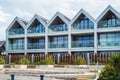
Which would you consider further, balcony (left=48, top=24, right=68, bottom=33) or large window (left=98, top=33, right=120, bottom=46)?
balcony (left=48, top=24, right=68, bottom=33)

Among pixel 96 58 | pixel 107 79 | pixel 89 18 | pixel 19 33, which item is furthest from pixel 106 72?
pixel 19 33

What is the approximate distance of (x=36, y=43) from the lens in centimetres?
5122

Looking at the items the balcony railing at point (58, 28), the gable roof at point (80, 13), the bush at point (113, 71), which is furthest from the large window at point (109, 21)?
the bush at point (113, 71)

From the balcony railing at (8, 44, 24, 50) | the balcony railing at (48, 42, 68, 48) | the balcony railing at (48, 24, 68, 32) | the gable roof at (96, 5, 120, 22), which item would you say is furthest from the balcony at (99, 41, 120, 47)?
the balcony railing at (8, 44, 24, 50)

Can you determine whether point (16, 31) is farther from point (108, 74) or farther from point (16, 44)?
point (108, 74)

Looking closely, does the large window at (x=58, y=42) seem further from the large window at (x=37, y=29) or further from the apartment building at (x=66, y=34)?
the large window at (x=37, y=29)

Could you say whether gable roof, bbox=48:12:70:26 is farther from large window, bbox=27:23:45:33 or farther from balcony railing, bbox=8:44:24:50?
balcony railing, bbox=8:44:24:50

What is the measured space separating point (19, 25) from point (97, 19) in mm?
15790

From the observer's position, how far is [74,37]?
48781mm

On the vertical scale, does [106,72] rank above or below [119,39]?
below

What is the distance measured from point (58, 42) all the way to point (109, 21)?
8903 millimetres

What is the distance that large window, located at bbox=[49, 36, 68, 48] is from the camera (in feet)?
156

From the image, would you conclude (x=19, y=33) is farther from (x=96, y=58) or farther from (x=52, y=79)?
(x=52, y=79)

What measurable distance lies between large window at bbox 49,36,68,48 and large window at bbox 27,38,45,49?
1.77 metres
